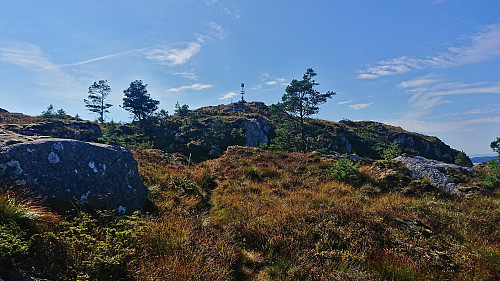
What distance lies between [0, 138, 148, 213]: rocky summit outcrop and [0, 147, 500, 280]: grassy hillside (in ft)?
1.44

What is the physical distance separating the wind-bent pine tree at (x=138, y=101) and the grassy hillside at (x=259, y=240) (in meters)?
47.1

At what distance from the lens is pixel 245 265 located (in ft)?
13.9

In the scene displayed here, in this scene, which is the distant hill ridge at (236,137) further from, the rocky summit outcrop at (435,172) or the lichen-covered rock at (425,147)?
the rocky summit outcrop at (435,172)

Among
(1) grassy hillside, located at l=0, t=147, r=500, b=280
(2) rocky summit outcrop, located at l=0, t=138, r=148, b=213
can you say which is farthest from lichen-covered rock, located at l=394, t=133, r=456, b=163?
(2) rocky summit outcrop, located at l=0, t=138, r=148, b=213

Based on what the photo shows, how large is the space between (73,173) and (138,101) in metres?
49.5

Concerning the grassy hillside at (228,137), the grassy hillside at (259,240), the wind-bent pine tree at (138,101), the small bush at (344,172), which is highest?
the wind-bent pine tree at (138,101)

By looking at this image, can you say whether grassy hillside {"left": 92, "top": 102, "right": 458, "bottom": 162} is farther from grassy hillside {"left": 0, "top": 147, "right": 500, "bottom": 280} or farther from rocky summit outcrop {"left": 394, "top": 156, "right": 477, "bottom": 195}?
grassy hillside {"left": 0, "top": 147, "right": 500, "bottom": 280}

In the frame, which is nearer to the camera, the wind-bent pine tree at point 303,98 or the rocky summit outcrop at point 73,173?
the rocky summit outcrop at point 73,173

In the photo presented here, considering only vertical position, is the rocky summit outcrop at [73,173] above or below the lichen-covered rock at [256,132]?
below

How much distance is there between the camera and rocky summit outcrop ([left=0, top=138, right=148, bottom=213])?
4.10 metres

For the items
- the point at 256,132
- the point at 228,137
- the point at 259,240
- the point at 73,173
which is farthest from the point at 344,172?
the point at 256,132

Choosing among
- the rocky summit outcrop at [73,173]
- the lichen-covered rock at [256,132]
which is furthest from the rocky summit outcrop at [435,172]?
the lichen-covered rock at [256,132]

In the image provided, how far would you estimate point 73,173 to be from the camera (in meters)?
4.75

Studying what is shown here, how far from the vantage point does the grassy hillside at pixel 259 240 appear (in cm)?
303
